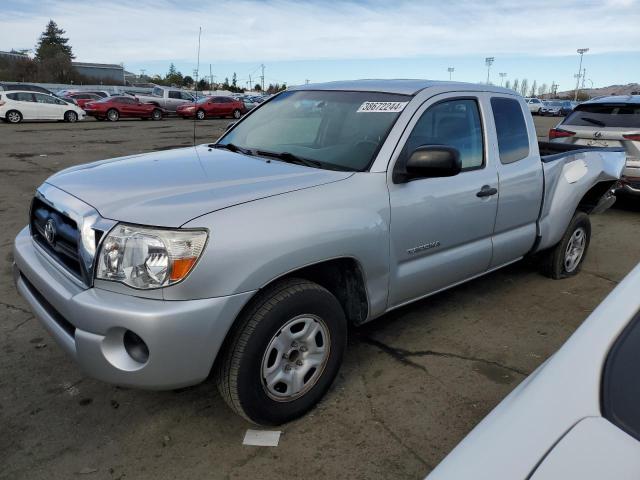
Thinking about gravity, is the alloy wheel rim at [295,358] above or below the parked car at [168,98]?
below

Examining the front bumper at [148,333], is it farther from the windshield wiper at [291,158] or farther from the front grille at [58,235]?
the windshield wiper at [291,158]

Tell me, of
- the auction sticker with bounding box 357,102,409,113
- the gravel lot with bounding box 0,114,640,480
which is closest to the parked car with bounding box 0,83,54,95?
the gravel lot with bounding box 0,114,640,480

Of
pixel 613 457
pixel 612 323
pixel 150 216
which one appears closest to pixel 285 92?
pixel 150 216

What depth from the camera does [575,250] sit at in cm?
497

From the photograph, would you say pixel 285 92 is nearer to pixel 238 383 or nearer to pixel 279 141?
pixel 279 141

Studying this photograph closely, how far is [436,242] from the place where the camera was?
10.7 ft

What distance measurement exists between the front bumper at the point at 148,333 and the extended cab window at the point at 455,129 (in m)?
1.67

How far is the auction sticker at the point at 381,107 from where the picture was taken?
10.6 feet

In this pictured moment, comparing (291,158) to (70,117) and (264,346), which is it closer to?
(264,346)

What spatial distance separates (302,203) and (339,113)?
1155 mm

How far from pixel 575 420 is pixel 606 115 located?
7.37m

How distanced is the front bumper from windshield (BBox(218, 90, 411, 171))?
1202 mm

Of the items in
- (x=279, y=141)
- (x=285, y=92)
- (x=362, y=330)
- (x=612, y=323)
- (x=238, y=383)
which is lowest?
(x=362, y=330)

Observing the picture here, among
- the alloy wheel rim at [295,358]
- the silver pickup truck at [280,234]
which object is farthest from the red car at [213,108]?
the alloy wheel rim at [295,358]
